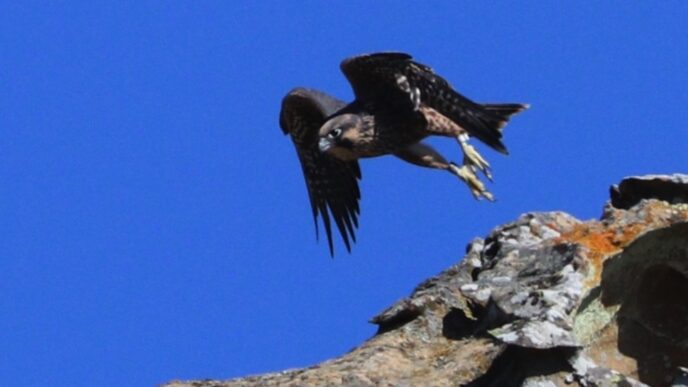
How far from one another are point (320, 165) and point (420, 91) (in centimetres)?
230

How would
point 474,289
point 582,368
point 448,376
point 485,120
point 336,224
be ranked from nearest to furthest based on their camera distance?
point 582,368, point 448,376, point 474,289, point 485,120, point 336,224

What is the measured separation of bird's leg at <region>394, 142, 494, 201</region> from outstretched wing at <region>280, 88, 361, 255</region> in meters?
0.81

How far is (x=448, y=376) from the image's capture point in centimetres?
913

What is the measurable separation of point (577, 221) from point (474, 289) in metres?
0.86

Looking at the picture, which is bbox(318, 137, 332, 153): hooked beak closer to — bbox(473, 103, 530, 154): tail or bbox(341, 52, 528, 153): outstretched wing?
bbox(341, 52, 528, 153): outstretched wing

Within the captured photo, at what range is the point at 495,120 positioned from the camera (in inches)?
572

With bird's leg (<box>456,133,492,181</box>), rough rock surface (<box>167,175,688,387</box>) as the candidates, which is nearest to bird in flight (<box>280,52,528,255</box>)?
bird's leg (<box>456,133,492,181</box>)

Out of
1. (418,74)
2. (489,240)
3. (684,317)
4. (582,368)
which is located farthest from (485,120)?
(582,368)

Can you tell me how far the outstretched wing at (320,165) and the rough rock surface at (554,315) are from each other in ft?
20.9

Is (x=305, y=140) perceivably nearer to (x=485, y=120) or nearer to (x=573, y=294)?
(x=485, y=120)

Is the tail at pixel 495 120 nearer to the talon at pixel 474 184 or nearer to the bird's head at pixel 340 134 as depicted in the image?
the talon at pixel 474 184

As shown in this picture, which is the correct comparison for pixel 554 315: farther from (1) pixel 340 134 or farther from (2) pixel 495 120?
(1) pixel 340 134

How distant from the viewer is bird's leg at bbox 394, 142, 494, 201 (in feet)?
49.1

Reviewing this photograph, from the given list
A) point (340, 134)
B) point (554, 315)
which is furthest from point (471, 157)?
point (554, 315)
